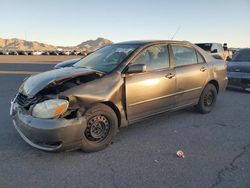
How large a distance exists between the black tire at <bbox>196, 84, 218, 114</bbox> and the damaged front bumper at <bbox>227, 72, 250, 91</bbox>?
2.90 metres

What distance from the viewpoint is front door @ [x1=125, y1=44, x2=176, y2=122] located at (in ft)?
13.8

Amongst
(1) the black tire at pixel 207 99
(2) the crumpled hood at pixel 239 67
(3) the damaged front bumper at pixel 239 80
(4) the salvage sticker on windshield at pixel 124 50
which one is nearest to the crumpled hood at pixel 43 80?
(4) the salvage sticker on windshield at pixel 124 50

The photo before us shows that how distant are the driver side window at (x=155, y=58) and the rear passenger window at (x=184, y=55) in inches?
11.2

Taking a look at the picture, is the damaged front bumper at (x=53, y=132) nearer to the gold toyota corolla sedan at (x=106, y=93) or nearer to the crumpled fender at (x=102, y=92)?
the gold toyota corolla sedan at (x=106, y=93)

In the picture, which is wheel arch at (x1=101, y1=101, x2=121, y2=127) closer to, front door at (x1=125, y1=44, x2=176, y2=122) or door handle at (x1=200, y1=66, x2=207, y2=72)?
front door at (x1=125, y1=44, x2=176, y2=122)

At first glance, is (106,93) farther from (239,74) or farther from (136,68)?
(239,74)

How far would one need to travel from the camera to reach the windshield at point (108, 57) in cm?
435

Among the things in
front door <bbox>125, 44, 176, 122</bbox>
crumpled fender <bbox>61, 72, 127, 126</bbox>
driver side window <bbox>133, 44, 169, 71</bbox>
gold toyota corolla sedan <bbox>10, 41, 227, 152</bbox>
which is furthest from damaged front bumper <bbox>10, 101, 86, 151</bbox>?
driver side window <bbox>133, 44, 169, 71</bbox>

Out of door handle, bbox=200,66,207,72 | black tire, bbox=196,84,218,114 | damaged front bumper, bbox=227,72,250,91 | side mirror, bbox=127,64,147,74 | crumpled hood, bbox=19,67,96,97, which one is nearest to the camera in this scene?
crumpled hood, bbox=19,67,96,97

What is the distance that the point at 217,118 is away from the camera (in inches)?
215

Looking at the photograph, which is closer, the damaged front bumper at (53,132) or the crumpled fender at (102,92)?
Answer: the damaged front bumper at (53,132)

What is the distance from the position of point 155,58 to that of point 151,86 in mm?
597

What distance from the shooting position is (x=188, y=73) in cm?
516

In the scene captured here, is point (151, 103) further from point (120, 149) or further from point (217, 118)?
point (217, 118)
